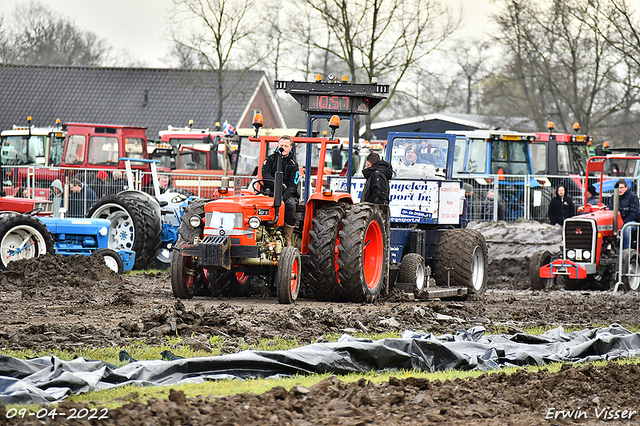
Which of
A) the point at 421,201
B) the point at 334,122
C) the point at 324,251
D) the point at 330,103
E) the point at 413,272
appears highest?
the point at 330,103

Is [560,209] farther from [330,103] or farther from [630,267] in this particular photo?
[330,103]

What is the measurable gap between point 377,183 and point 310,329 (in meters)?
4.34

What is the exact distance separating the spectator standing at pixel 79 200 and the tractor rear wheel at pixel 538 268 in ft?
32.5

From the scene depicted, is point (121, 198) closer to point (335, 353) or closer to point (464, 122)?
point (335, 353)

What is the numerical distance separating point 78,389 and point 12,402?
0.50 meters

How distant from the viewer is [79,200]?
1964cm

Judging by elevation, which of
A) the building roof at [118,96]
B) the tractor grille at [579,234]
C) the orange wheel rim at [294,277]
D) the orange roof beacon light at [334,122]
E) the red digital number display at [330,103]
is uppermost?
the building roof at [118,96]

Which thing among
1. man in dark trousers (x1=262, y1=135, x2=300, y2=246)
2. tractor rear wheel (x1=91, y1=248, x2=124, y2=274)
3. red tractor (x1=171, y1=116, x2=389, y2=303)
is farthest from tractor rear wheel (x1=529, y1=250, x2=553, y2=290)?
tractor rear wheel (x1=91, y1=248, x2=124, y2=274)

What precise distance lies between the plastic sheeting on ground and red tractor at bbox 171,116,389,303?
2960 mm

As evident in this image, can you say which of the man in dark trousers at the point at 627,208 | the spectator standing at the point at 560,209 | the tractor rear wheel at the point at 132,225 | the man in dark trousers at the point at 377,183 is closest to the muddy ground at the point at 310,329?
the tractor rear wheel at the point at 132,225

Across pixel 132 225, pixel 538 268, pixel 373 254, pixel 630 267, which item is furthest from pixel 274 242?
pixel 630 267

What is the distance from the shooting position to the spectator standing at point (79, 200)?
19500mm

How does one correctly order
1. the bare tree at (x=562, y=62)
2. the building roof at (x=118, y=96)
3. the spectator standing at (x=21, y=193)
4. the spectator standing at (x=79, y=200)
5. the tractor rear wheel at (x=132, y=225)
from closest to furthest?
the tractor rear wheel at (x=132, y=225)
the spectator standing at (x=79, y=200)
the spectator standing at (x=21, y=193)
the bare tree at (x=562, y=62)
the building roof at (x=118, y=96)

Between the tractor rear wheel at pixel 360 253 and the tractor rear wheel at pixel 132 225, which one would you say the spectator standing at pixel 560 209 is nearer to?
the tractor rear wheel at pixel 132 225
